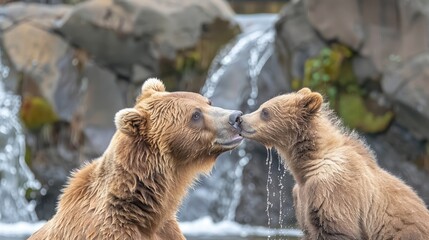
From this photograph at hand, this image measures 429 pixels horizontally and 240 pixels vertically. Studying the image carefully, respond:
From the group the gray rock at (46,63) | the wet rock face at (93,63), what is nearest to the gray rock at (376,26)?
the wet rock face at (93,63)

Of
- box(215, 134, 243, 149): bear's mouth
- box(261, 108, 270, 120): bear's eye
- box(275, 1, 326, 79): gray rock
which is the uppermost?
box(215, 134, 243, 149): bear's mouth

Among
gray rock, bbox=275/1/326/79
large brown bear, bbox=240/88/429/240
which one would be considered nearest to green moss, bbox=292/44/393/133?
gray rock, bbox=275/1/326/79

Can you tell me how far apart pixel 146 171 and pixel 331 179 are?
1.75m

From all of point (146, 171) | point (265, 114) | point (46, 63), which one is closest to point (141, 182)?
point (146, 171)

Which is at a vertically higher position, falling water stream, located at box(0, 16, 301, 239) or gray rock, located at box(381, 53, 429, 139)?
gray rock, located at box(381, 53, 429, 139)

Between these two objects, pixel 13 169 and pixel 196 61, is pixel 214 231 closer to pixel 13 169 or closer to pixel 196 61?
pixel 196 61

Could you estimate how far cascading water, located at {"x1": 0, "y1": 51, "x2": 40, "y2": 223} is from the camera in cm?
1488

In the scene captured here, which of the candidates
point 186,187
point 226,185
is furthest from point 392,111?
point 186,187

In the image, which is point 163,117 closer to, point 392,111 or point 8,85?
point 392,111

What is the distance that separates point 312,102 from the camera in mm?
7230

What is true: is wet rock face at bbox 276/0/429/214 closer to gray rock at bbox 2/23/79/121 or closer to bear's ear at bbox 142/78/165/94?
gray rock at bbox 2/23/79/121

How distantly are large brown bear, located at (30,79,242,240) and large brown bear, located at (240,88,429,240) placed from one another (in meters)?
1.30

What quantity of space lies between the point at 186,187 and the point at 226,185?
858 cm

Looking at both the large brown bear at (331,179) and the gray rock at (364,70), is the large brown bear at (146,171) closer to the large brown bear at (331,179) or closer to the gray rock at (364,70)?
the large brown bear at (331,179)
